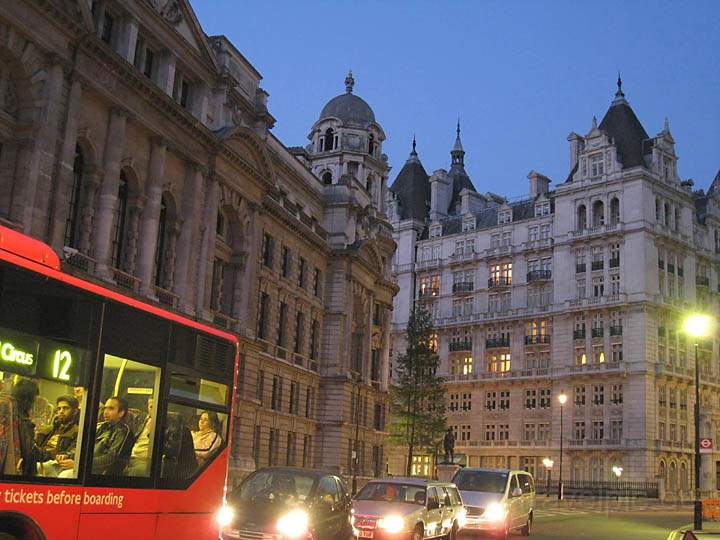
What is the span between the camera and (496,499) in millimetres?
25625

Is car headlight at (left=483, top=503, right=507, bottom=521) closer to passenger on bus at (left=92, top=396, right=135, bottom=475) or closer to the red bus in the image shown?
the red bus

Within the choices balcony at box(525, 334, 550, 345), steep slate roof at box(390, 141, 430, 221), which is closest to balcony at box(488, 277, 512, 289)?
balcony at box(525, 334, 550, 345)

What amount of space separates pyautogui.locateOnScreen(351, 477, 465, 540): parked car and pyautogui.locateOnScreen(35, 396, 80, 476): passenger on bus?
10.7m

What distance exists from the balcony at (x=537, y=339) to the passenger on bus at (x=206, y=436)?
247ft

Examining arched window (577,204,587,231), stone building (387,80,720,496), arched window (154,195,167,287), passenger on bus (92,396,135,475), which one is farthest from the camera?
arched window (577,204,587,231)

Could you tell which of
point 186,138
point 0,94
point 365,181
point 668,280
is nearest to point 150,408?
point 0,94

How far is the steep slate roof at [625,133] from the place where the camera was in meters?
85.4

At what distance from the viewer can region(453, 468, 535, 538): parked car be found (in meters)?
25.2

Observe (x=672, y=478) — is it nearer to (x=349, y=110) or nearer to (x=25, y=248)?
(x=349, y=110)

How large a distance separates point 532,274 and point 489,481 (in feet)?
209

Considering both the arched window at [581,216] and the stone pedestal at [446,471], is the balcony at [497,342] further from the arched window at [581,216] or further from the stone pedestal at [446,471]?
the stone pedestal at [446,471]

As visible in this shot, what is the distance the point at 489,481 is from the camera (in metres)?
26.7

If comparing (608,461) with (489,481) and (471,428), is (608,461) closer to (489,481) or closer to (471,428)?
(471,428)

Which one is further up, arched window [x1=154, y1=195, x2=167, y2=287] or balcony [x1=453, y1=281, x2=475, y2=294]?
balcony [x1=453, y1=281, x2=475, y2=294]
